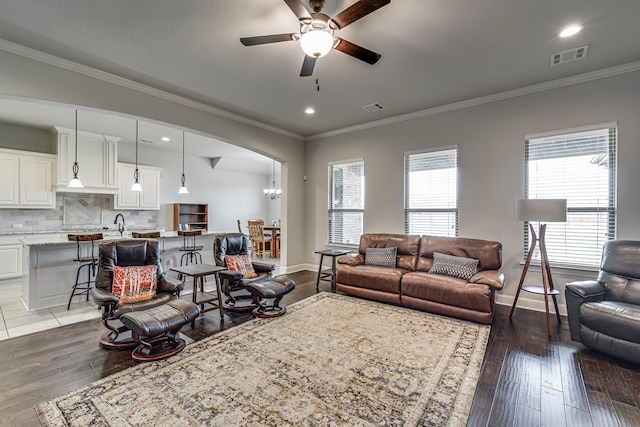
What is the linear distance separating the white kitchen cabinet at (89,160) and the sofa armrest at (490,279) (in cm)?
752

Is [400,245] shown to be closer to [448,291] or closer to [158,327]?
[448,291]

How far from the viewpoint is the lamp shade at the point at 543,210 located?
3232mm

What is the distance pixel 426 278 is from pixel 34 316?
5.01m

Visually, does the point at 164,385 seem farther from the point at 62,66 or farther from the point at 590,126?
the point at 590,126

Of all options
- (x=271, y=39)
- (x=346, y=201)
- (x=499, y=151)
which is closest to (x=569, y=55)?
(x=499, y=151)

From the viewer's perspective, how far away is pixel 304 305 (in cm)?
413

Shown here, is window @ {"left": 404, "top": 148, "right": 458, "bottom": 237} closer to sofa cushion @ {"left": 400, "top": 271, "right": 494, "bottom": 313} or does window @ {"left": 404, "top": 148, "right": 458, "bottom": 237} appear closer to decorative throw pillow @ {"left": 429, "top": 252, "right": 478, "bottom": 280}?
decorative throw pillow @ {"left": 429, "top": 252, "right": 478, "bottom": 280}

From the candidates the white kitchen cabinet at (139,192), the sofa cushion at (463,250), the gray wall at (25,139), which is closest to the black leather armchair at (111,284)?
the sofa cushion at (463,250)

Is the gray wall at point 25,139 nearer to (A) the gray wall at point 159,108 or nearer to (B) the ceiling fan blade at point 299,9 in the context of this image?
(A) the gray wall at point 159,108

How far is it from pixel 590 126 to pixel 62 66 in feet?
20.6

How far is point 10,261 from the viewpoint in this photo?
5574 mm

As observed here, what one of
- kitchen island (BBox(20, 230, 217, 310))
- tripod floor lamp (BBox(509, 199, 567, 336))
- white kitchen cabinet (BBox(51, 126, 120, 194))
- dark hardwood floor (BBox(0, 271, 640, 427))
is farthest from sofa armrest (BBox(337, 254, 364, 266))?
white kitchen cabinet (BBox(51, 126, 120, 194))

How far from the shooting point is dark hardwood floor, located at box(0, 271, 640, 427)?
1.93 m

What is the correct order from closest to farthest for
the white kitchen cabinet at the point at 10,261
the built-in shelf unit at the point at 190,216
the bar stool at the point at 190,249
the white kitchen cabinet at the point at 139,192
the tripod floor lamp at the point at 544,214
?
the tripod floor lamp at the point at 544,214
the bar stool at the point at 190,249
the white kitchen cabinet at the point at 10,261
the white kitchen cabinet at the point at 139,192
the built-in shelf unit at the point at 190,216
